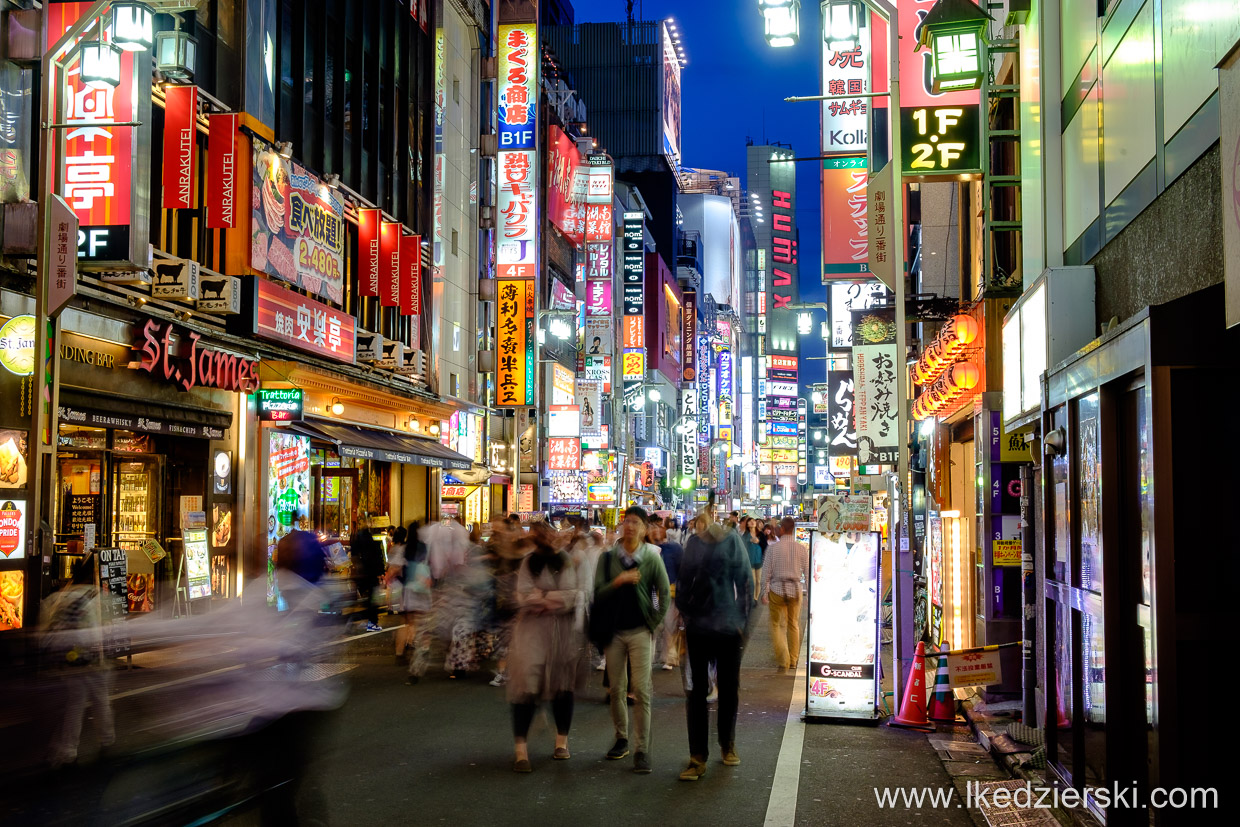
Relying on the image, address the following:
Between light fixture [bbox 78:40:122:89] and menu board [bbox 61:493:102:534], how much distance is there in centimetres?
665

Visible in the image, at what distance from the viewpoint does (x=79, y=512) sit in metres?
18.2

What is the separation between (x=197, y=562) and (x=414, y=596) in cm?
580

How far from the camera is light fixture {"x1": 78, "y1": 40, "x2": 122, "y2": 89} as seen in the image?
48.8 feet

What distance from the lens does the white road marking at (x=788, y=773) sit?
25.3 feet

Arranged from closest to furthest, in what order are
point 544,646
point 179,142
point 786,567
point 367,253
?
point 544,646, point 786,567, point 179,142, point 367,253

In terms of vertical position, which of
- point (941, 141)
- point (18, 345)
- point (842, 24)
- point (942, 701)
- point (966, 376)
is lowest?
point (942, 701)

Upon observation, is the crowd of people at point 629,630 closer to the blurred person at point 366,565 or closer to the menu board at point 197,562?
the blurred person at point 366,565

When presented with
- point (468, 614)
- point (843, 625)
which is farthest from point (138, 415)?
point (843, 625)

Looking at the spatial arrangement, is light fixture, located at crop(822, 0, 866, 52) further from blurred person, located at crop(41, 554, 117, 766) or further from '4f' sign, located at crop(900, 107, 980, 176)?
blurred person, located at crop(41, 554, 117, 766)

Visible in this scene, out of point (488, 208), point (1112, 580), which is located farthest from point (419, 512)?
point (1112, 580)

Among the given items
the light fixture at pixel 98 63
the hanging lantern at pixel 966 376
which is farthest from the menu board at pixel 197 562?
the hanging lantern at pixel 966 376

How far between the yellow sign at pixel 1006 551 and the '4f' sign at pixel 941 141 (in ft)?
14.8

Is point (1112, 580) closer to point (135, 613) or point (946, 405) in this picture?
point (946, 405)

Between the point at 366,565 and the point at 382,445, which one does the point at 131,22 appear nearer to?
the point at 366,565
